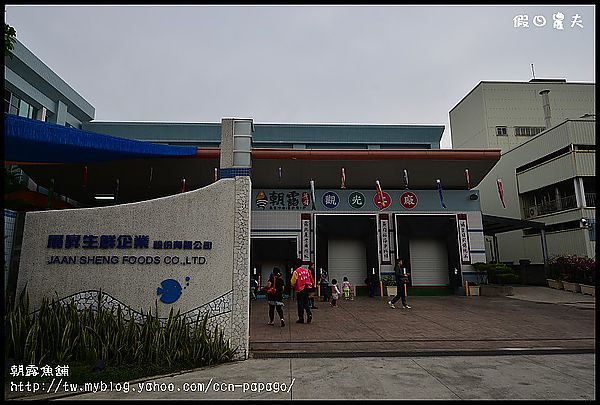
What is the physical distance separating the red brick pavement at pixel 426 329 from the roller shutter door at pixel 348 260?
5.39 metres

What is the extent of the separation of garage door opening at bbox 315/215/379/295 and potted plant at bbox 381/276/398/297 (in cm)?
41

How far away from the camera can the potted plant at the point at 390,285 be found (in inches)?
684

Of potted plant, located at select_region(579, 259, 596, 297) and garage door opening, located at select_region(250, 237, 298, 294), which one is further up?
garage door opening, located at select_region(250, 237, 298, 294)

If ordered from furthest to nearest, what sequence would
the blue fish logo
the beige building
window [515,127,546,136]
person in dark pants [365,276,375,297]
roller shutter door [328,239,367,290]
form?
1. window [515,127,546,136]
2. the beige building
3. roller shutter door [328,239,367,290]
4. person in dark pants [365,276,375,297]
5. the blue fish logo

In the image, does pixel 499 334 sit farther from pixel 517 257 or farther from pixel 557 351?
pixel 517 257

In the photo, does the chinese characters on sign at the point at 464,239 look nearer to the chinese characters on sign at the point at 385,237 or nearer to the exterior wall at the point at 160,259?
the chinese characters on sign at the point at 385,237

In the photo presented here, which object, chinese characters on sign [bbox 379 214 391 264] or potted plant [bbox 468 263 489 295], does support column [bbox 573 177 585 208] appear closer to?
potted plant [bbox 468 263 489 295]

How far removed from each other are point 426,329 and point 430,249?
10.6 m

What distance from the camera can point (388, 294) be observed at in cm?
1738

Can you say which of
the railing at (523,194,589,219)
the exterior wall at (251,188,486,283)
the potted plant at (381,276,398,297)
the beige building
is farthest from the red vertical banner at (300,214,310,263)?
the railing at (523,194,589,219)

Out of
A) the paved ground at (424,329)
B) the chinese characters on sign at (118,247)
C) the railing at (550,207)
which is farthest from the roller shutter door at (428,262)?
the chinese characters on sign at (118,247)

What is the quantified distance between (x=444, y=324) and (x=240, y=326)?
5.64 m

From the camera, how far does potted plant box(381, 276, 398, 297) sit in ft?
57.0

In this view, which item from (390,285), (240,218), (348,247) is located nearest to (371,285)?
(390,285)
